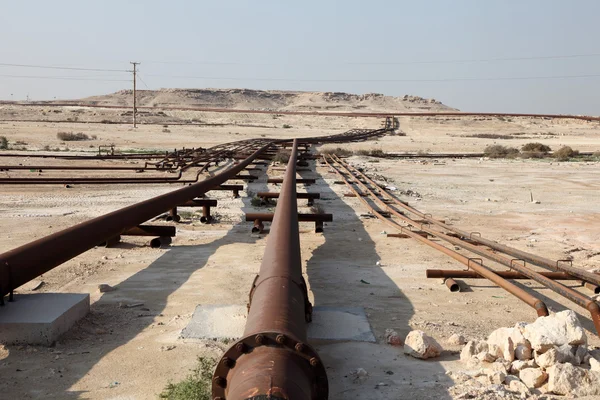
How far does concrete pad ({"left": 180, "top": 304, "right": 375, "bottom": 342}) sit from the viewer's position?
5410 millimetres

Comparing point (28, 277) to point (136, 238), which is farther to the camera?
point (136, 238)

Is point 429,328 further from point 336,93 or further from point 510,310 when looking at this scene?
point 336,93

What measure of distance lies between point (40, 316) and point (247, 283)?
2.47 m

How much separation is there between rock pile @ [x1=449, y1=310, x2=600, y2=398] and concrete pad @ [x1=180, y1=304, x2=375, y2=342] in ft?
3.25

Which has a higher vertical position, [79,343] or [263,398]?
[263,398]

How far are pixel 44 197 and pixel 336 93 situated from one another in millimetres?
172296

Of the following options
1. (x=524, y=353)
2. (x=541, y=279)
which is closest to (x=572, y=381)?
(x=524, y=353)

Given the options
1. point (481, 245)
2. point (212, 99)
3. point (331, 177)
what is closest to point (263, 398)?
point (481, 245)

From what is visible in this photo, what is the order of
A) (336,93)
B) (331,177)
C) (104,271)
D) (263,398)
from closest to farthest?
(263,398), (104,271), (331,177), (336,93)

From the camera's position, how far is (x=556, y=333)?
459 cm

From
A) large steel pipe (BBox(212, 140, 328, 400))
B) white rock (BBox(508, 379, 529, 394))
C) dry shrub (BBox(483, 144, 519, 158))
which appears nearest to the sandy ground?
white rock (BBox(508, 379, 529, 394))

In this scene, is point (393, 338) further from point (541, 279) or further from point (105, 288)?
point (105, 288)

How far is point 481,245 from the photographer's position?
9.85m

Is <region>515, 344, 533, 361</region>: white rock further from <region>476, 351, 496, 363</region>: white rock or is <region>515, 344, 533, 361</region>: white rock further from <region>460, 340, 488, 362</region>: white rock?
<region>460, 340, 488, 362</region>: white rock
